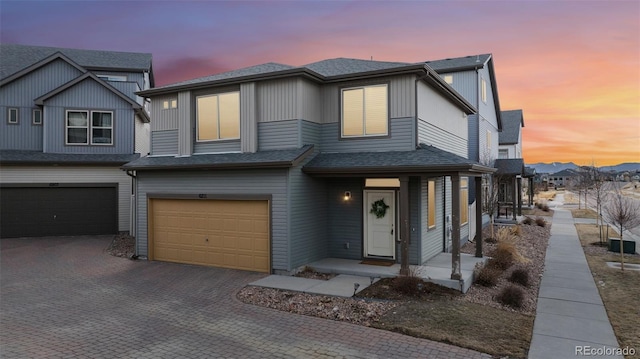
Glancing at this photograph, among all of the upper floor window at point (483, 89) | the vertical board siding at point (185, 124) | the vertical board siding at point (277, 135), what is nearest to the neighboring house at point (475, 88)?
the upper floor window at point (483, 89)

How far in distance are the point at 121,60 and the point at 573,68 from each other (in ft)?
90.0

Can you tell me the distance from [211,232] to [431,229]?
7104mm

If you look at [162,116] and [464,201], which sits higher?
[162,116]

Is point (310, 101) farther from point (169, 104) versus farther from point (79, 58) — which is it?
point (79, 58)

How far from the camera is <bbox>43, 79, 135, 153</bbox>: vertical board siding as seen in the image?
19.2 meters

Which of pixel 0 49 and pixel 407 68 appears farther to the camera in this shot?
pixel 0 49

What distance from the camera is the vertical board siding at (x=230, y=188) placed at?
11.3 m

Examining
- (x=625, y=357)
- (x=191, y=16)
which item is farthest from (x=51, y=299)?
(x=191, y=16)

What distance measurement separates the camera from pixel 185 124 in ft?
44.4

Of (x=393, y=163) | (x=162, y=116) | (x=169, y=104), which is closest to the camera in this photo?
(x=393, y=163)

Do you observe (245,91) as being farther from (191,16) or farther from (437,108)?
(191,16)

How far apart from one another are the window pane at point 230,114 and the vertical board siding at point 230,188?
1.49 meters

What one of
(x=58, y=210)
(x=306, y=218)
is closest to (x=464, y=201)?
(x=306, y=218)

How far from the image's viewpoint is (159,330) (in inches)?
→ 283
